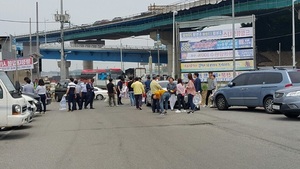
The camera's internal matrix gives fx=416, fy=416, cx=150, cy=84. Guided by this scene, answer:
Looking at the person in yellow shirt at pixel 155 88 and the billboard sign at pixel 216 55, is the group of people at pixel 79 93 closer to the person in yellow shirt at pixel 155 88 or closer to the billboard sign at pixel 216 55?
the person in yellow shirt at pixel 155 88

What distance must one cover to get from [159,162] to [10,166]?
282 cm

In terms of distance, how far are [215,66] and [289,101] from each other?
16.4 m

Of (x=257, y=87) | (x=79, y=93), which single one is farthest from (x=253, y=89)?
(x=79, y=93)

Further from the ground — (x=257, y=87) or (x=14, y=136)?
(x=257, y=87)

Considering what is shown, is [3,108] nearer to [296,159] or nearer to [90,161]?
[90,161]

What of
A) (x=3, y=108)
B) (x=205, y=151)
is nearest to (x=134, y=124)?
(x=3, y=108)

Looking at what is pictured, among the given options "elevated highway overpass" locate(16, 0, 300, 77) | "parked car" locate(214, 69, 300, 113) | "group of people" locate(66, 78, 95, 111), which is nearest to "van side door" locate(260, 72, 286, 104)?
"parked car" locate(214, 69, 300, 113)

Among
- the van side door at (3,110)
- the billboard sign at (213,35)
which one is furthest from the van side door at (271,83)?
the billboard sign at (213,35)

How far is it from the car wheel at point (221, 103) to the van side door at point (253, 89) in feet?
4.54

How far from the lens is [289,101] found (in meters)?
13.6

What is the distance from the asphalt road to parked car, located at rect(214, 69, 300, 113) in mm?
1575

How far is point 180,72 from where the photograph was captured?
101 feet

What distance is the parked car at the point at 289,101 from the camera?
13492mm

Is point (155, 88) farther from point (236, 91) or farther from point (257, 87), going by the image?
point (257, 87)
